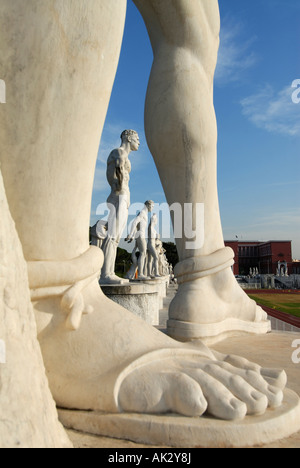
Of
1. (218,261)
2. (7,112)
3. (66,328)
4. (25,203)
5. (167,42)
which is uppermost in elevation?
(167,42)

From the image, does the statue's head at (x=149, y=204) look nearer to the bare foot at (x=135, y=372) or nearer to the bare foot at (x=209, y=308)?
the bare foot at (x=209, y=308)

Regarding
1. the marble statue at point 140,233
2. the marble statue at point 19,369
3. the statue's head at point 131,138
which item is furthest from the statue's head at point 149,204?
the marble statue at point 19,369

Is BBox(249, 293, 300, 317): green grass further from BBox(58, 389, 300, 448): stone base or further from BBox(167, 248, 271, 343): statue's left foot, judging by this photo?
BBox(58, 389, 300, 448): stone base

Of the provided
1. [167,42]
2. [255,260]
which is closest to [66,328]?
[167,42]

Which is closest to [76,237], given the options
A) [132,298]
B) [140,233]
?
[132,298]

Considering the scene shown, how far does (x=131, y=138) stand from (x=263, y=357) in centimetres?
515

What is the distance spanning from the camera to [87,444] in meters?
0.67

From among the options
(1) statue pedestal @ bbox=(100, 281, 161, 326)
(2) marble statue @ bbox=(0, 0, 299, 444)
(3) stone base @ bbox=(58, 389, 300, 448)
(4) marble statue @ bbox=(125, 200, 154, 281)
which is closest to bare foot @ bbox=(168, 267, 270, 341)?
(2) marble statue @ bbox=(0, 0, 299, 444)

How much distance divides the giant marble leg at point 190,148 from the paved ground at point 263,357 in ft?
0.31

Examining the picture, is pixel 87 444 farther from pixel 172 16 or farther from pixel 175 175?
pixel 172 16

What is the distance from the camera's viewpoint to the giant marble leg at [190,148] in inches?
61.3

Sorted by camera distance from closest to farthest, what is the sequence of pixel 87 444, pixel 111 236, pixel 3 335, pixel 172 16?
1. pixel 3 335
2. pixel 87 444
3. pixel 172 16
4. pixel 111 236

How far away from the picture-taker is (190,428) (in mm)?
669

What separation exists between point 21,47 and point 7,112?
15 centimetres
